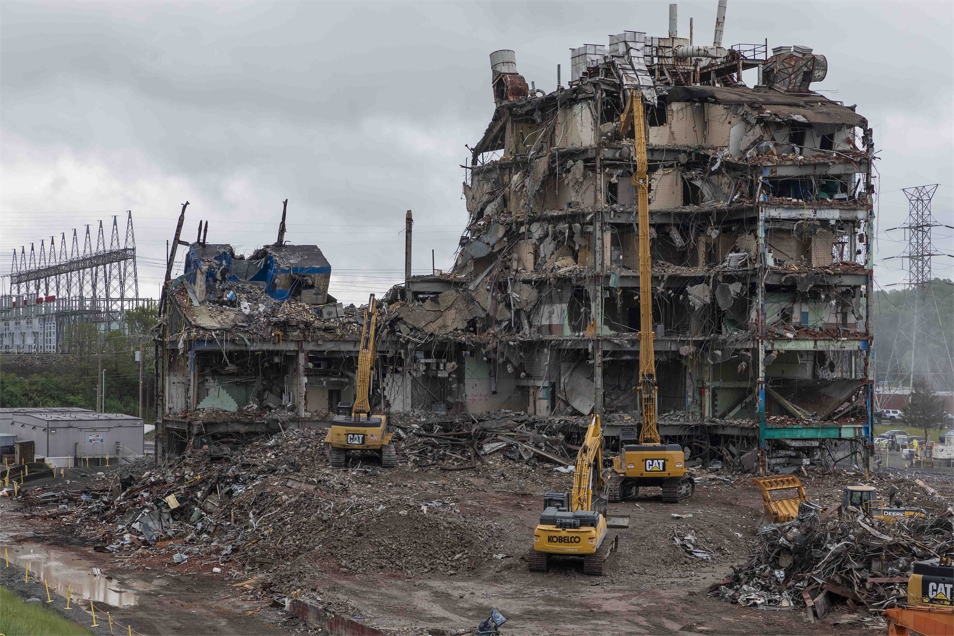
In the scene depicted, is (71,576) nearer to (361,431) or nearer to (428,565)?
(428,565)

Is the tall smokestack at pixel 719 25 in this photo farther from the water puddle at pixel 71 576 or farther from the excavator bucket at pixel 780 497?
the water puddle at pixel 71 576

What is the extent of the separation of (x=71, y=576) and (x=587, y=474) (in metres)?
13.4

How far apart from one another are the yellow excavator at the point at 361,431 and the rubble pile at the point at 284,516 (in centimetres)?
54

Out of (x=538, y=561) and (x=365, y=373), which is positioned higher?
(x=365, y=373)

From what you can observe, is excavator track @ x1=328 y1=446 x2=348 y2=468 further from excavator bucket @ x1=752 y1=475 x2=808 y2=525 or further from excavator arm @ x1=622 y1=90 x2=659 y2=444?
excavator bucket @ x1=752 y1=475 x2=808 y2=525

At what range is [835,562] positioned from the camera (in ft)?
65.8

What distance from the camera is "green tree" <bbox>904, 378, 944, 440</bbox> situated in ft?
224

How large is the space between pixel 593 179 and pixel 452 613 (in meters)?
28.1

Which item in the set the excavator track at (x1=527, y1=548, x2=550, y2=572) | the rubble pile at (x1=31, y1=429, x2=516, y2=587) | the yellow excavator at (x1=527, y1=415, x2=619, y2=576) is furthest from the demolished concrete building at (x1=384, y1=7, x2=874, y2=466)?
the excavator track at (x1=527, y1=548, x2=550, y2=572)

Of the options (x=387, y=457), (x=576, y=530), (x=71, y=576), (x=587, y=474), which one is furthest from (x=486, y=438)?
(x=576, y=530)

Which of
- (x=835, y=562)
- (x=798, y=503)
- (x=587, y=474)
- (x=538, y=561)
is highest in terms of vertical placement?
(x=587, y=474)

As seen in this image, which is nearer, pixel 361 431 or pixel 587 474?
pixel 587 474

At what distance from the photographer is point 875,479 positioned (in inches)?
1513

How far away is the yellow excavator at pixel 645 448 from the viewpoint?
3038cm
